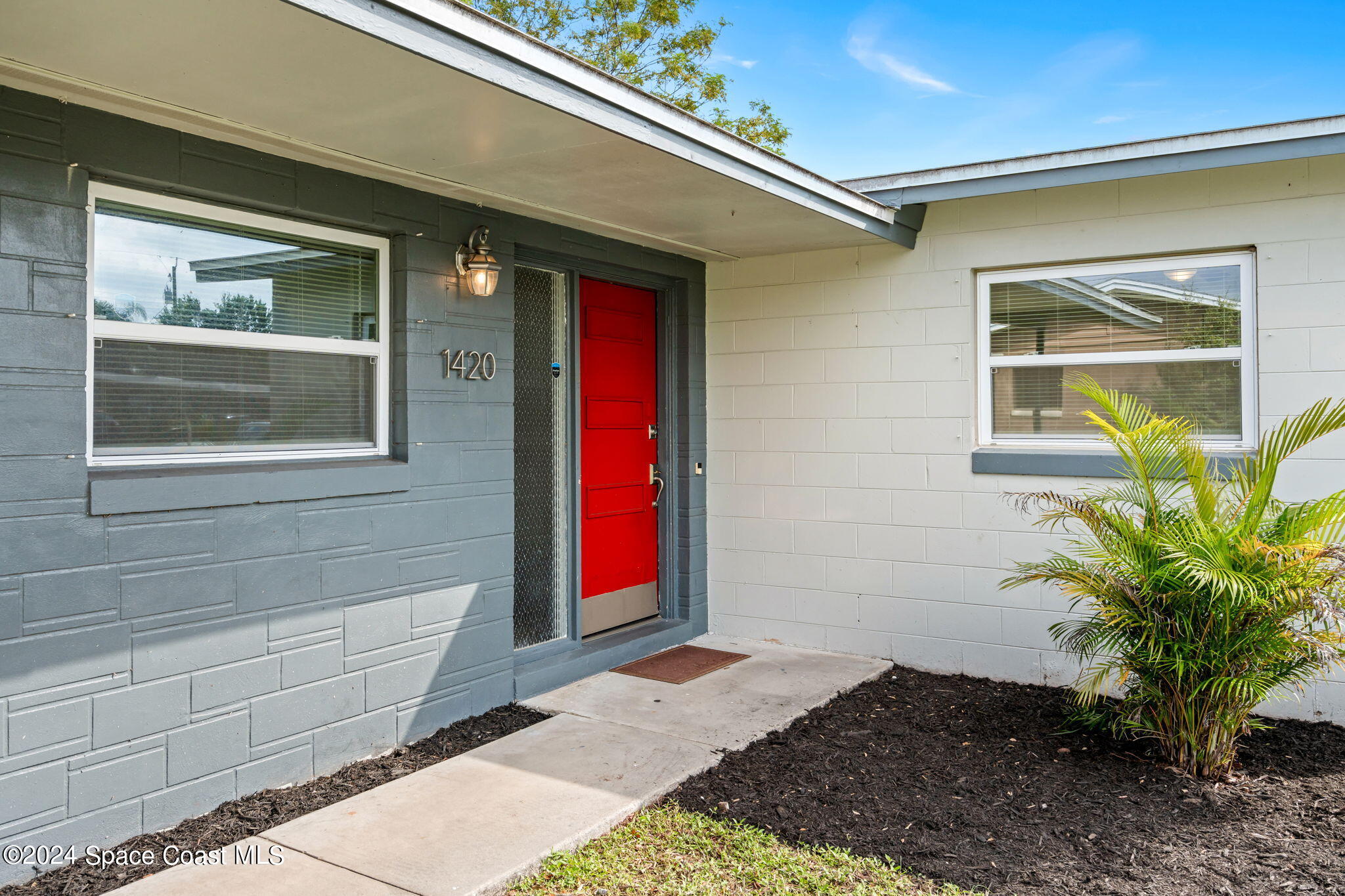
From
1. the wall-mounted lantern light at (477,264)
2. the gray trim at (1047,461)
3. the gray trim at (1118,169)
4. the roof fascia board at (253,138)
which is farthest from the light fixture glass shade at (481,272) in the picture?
the gray trim at (1047,461)

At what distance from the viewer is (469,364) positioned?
4.14m

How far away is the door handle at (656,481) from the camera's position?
18.4ft

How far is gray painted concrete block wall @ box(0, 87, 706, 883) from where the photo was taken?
2.70 meters

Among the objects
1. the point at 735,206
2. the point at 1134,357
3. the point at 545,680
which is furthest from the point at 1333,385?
the point at 545,680

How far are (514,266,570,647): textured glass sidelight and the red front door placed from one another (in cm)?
14

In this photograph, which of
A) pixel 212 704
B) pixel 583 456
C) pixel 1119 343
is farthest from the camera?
pixel 583 456

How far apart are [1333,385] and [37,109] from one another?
5093 millimetres

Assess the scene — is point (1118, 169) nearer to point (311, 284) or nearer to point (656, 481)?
point (656, 481)

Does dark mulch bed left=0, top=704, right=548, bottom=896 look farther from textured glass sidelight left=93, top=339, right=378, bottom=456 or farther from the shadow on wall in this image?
textured glass sidelight left=93, top=339, right=378, bottom=456

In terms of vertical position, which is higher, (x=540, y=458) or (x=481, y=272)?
(x=481, y=272)

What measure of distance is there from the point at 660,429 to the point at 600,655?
147cm

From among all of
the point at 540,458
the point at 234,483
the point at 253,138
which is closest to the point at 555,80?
the point at 253,138

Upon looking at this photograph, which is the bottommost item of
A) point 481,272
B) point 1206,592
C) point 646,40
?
point 1206,592

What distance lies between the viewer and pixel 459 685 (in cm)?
410
